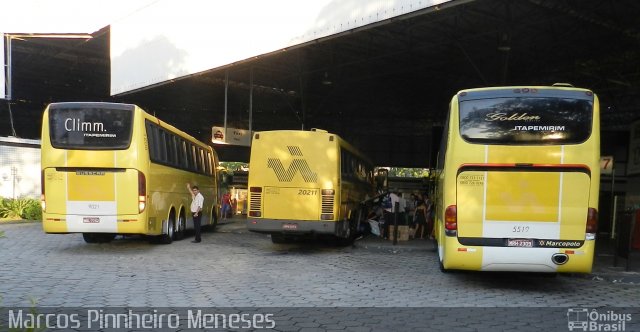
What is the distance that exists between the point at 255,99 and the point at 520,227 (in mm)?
25650

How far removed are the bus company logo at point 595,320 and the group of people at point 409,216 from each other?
8662 millimetres

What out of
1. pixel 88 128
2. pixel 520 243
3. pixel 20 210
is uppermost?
pixel 88 128

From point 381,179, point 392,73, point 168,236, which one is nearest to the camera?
point 168,236

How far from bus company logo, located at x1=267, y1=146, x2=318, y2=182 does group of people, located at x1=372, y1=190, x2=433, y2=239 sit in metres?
4.15

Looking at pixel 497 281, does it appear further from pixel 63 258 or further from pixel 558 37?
pixel 558 37

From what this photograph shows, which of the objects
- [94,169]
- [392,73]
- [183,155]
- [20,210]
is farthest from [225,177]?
[94,169]

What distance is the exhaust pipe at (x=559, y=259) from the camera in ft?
25.2

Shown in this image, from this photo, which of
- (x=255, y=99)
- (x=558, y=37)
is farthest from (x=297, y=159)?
(x=255, y=99)

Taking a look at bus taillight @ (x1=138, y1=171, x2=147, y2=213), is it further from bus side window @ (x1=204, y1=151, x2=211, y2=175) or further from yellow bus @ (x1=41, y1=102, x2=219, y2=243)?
bus side window @ (x1=204, y1=151, x2=211, y2=175)

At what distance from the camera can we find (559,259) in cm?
771

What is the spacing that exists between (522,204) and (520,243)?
2.03 ft

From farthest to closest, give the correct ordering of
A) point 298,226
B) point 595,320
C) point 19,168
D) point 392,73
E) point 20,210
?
point 392,73 < point 19,168 < point 20,210 < point 298,226 < point 595,320

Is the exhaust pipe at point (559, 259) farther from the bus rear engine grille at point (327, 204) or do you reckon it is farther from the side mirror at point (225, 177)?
the side mirror at point (225, 177)

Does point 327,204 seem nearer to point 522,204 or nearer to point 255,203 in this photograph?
point 255,203
